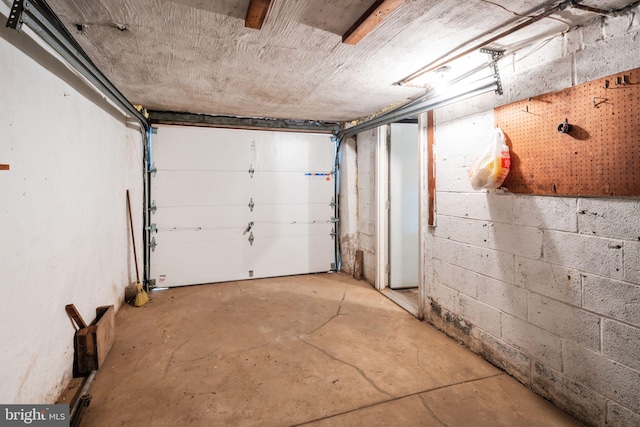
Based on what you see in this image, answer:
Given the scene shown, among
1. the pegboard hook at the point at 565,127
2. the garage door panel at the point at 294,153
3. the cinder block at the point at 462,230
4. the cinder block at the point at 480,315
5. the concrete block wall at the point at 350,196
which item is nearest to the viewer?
the pegboard hook at the point at 565,127

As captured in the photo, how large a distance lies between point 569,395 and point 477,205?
1269 millimetres

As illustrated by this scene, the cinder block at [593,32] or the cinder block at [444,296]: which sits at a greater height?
the cinder block at [593,32]

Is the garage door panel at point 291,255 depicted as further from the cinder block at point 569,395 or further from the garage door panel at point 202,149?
the cinder block at point 569,395

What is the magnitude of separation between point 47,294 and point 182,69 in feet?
5.86

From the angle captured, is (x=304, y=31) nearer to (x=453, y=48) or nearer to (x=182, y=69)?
(x=453, y=48)

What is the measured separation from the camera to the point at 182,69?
237 cm

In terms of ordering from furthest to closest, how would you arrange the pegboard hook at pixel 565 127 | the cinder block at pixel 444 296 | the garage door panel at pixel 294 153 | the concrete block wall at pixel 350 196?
1. the concrete block wall at pixel 350 196
2. the garage door panel at pixel 294 153
3. the cinder block at pixel 444 296
4. the pegboard hook at pixel 565 127

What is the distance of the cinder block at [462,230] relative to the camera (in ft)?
7.51

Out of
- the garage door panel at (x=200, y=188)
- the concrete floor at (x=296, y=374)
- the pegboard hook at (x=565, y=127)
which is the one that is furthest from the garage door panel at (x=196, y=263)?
the pegboard hook at (x=565, y=127)

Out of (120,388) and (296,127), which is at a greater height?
(296,127)

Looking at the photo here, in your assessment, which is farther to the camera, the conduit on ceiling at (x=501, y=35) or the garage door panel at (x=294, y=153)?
the garage door panel at (x=294, y=153)

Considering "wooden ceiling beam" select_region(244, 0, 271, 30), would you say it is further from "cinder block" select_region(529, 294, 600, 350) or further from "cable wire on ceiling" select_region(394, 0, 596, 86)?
"cinder block" select_region(529, 294, 600, 350)

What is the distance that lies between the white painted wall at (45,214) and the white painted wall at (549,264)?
9.17 ft

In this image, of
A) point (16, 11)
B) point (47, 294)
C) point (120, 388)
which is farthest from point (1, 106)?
point (120, 388)
